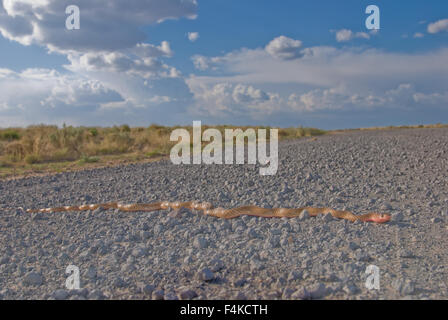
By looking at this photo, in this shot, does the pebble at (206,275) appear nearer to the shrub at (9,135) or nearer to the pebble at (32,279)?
the pebble at (32,279)

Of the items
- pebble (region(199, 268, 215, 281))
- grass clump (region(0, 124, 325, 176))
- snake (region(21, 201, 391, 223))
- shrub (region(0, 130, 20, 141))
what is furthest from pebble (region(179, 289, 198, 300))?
shrub (region(0, 130, 20, 141))

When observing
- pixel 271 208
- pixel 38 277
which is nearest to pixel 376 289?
pixel 271 208

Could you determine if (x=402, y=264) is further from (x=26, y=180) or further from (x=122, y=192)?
(x=26, y=180)

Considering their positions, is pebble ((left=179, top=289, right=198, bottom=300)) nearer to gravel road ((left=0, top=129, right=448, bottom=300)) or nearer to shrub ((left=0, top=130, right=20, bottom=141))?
gravel road ((left=0, top=129, right=448, bottom=300))

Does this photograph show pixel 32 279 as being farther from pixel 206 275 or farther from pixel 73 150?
pixel 73 150

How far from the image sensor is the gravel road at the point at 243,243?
9.64ft

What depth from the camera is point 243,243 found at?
3.80 m

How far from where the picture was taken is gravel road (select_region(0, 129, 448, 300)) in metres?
2.94

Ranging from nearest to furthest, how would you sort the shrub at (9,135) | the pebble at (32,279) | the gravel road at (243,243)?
the gravel road at (243,243) < the pebble at (32,279) < the shrub at (9,135)

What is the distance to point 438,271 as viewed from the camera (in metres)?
3.12

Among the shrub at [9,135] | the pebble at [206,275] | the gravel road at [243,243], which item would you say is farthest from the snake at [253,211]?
the shrub at [9,135]

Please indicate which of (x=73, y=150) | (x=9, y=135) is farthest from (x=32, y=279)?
(x=9, y=135)

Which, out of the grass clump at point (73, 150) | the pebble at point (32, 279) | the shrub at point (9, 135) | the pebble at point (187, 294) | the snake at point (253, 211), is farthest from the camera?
the shrub at point (9, 135)
